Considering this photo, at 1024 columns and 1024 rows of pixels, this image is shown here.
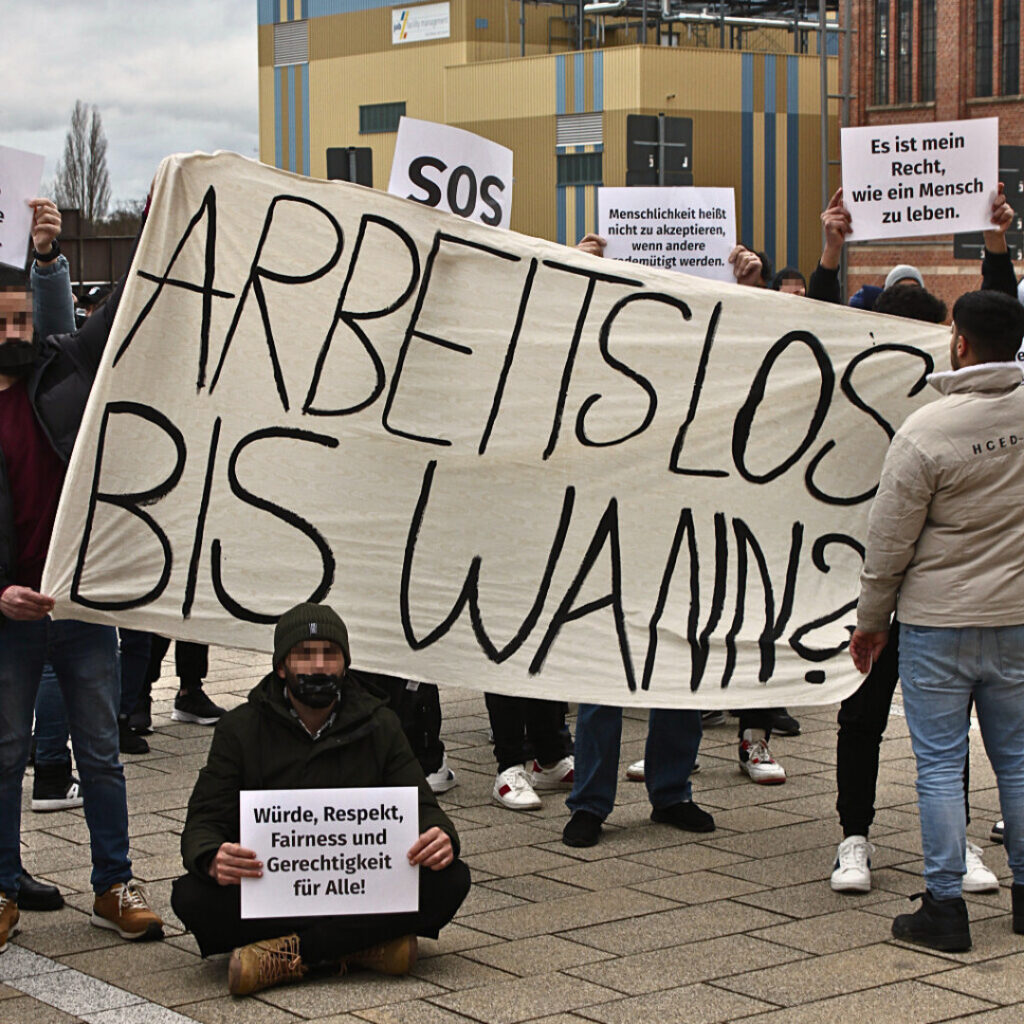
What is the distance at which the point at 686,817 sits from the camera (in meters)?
6.15

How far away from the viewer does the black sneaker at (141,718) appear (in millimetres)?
7816

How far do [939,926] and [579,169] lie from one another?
44159 mm

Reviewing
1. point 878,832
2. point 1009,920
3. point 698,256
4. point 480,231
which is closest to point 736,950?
point 1009,920

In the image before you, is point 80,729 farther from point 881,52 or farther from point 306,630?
point 881,52

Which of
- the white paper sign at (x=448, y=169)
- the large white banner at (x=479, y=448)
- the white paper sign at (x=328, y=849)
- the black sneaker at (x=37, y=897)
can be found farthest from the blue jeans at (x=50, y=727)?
the white paper sign at (x=448, y=169)

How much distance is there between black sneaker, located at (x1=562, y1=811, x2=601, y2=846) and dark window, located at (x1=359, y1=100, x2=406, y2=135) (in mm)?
49397

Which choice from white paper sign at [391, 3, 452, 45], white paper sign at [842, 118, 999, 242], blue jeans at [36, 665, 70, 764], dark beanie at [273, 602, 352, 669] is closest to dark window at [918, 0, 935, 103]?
white paper sign at [391, 3, 452, 45]

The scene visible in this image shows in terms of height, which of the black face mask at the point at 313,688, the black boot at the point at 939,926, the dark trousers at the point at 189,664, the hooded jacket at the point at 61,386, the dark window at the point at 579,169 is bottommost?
the black boot at the point at 939,926

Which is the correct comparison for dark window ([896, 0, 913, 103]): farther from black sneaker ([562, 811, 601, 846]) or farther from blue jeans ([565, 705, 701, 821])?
black sneaker ([562, 811, 601, 846])

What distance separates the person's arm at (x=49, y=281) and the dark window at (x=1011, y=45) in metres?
44.3

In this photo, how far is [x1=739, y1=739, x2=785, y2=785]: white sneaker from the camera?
6.85m

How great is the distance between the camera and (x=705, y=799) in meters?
6.65

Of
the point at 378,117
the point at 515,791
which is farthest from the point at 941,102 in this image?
the point at 515,791

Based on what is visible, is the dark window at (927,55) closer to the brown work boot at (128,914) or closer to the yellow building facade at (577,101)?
the yellow building facade at (577,101)
